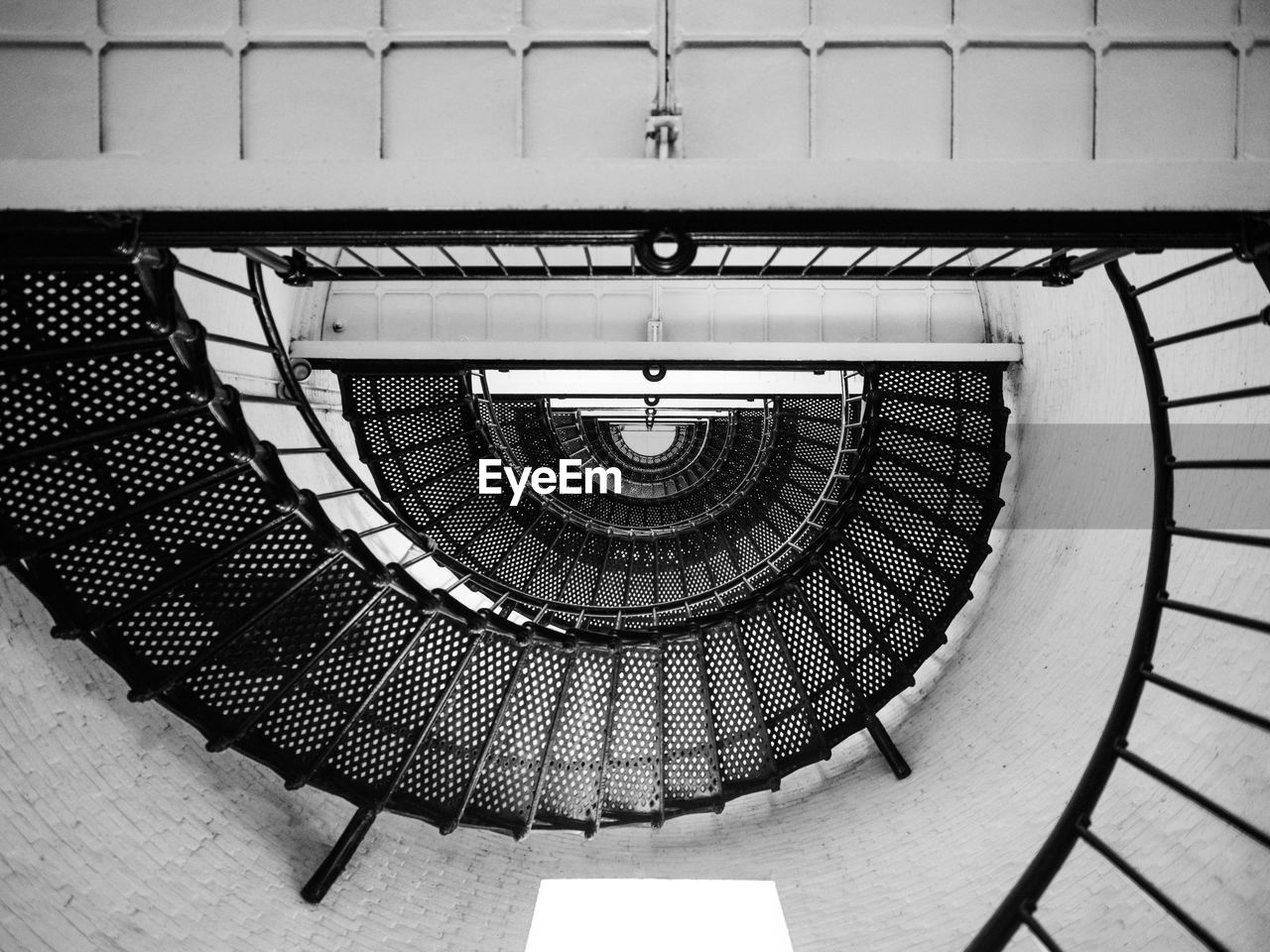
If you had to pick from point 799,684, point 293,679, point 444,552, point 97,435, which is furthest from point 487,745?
point 97,435

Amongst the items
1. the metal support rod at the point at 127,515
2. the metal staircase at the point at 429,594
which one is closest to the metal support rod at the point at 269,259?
the metal staircase at the point at 429,594

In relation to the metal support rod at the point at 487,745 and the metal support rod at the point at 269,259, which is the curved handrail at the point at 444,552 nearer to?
the metal support rod at the point at 269,259

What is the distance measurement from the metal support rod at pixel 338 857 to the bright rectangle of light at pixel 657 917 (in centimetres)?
143

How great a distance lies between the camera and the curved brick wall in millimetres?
2441

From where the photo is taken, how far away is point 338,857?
10.1 feet

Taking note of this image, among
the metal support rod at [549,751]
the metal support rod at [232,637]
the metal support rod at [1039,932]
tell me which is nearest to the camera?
the metal support rod at [1039,932]

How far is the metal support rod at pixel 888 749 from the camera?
375 cm

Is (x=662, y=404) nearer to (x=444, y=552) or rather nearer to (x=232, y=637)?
(x=444, y=552)

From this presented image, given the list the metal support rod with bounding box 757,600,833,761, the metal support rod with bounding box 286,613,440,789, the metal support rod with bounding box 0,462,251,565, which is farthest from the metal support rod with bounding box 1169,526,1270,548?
the metal support rod with bounding box 0,462,251,565

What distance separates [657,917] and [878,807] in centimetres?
220

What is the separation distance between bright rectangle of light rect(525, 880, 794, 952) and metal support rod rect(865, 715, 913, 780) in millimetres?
1973

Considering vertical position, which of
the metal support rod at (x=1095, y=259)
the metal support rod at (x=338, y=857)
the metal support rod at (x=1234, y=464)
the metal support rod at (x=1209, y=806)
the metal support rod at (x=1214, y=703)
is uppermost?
the metal support rod at (x=1095, y=259)

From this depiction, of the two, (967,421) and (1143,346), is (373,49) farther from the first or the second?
(967,421)

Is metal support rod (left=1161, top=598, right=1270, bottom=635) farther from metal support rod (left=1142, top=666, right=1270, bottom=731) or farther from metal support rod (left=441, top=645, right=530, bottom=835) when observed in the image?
metal support rod (left=441, top=645, right=530, bottom=835)
